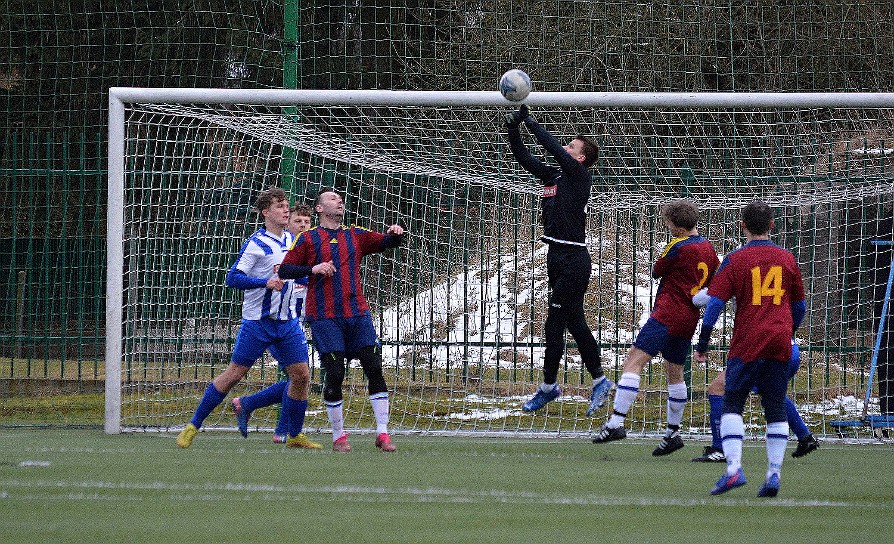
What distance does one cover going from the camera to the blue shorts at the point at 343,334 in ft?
26.5

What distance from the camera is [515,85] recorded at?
27.2 feet

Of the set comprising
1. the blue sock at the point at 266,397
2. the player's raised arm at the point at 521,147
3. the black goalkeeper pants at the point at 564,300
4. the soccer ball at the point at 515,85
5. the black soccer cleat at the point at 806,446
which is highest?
the soccer ball at the point at 515,85

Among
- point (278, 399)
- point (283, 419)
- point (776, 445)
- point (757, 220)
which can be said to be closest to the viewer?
point (776, 445)

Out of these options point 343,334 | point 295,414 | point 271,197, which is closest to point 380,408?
point 343,334

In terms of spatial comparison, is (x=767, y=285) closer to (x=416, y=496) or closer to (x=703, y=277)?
(x=703, y=277)

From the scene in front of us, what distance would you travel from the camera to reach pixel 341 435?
27.2ft

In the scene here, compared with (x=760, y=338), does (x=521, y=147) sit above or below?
above

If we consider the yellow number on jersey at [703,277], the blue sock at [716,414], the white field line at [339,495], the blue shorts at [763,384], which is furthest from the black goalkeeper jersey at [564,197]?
the white field line at [339,495]

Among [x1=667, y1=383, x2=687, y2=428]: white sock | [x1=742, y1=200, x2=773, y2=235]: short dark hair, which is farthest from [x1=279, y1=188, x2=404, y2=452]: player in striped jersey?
[x1=742, y1=200, x2=773, y2=235]: short dark hair

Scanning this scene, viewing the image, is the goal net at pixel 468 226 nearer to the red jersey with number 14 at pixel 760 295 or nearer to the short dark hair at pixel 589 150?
the short dark hair at pixel 589 150

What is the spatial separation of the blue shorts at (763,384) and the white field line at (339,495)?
0.47 metres

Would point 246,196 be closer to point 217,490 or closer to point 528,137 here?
point 528,137

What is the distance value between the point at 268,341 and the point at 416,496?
2.87 meters

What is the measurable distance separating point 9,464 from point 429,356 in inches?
181
